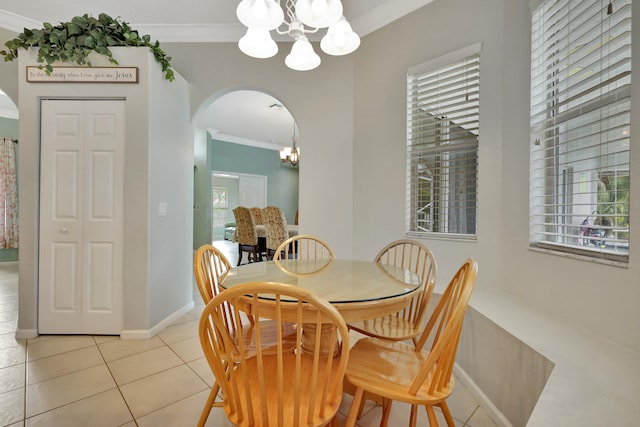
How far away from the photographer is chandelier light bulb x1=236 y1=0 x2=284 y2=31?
1385mm

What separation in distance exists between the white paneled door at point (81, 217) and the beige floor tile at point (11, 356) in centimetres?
23

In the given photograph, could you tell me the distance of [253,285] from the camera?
83cm

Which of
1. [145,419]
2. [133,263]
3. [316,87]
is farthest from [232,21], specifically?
[145,419]

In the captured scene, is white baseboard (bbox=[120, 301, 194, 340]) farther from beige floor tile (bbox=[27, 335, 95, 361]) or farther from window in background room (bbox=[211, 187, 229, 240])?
window in background room (bbox=[211, 187, 229, 240])

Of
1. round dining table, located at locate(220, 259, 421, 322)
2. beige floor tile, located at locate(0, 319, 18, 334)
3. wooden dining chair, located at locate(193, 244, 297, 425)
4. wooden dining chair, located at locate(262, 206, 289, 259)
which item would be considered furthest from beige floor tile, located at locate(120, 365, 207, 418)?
wooden dining chair, located at locate(262, 206, 289, 259)

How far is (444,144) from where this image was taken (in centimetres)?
246

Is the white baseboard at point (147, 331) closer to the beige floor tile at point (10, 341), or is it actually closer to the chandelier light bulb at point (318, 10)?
the beige floor tile at point (10, 341)

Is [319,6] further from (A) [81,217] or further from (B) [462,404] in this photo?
(A) [81,217]

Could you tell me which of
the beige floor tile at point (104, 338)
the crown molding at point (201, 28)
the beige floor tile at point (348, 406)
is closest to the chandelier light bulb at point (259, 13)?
the crown molding at point (201, 28)

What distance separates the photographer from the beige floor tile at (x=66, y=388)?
5.19 feet

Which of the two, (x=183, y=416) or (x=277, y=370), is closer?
(x=277, y=370)

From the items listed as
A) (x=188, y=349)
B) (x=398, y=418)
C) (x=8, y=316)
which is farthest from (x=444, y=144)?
(x=8, y=316)

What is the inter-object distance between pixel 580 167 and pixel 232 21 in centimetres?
304

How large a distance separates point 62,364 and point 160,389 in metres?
0.82
